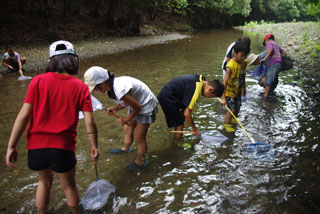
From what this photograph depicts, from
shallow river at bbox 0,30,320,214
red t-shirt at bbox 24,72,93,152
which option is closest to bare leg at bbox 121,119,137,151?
shallow river at bbox 0,30,320,214

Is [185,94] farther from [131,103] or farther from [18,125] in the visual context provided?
[18,125]

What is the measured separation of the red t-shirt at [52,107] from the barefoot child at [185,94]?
62.0 inches

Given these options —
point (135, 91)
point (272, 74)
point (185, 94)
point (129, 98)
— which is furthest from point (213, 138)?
point (272, 74)

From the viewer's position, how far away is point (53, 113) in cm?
194

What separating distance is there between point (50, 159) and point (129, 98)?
3.37 feet

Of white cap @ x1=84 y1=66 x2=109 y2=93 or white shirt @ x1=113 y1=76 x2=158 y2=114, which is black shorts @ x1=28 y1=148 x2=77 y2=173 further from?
white shirt @ x1=113 y1=76 x2=158 y2=114

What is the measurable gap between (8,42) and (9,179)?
1264 cm

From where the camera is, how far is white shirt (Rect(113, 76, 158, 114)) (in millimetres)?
2613

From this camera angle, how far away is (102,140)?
3955 mm

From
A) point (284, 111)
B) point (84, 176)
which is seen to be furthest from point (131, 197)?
point (284, 111)

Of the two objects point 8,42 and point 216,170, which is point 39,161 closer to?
point 216,170

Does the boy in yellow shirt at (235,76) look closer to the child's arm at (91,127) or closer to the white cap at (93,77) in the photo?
the white cap at (93,77)

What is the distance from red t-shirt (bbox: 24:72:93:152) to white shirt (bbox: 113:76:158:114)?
669mm

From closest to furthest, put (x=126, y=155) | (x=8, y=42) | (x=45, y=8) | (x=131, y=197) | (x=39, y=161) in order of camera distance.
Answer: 1. (x=39, y=161)
2. (x=131, y=197)
3. (x=126, y=155)
4. (x=8, y=42)
5. (x=45, y=8)
